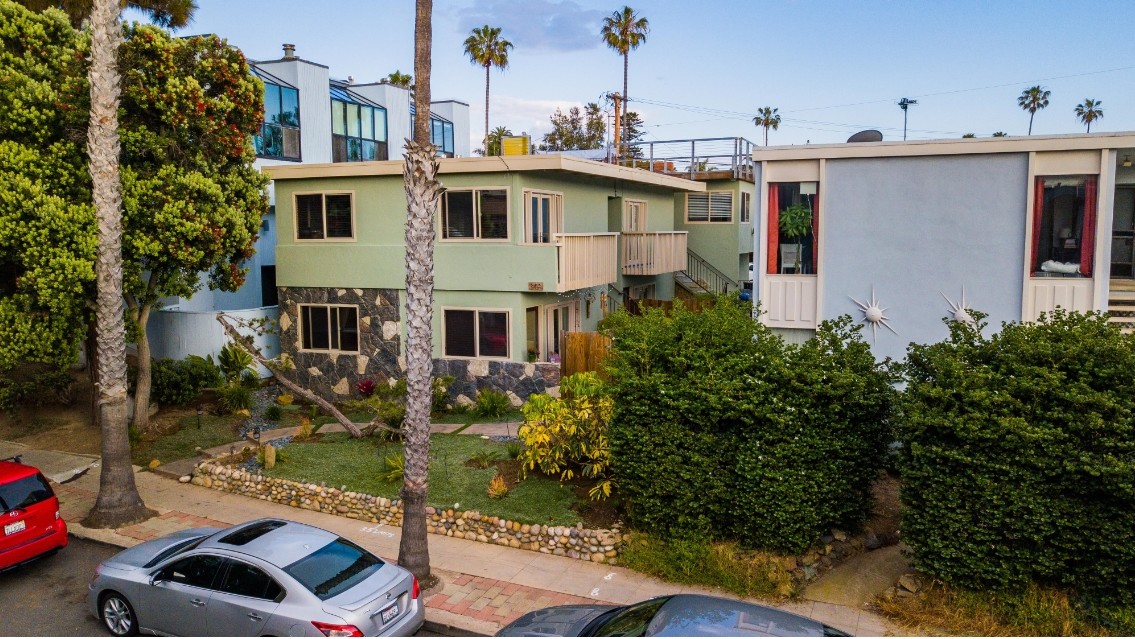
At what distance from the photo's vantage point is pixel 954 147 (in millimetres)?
13078

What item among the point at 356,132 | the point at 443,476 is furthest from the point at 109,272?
the point at 356,132

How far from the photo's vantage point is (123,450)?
13.0m

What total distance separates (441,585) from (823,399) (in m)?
5.46

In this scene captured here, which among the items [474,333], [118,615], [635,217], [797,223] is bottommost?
[118,615]

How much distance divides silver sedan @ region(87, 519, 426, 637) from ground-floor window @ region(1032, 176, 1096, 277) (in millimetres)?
10854

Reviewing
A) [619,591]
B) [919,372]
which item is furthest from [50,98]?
[919,372]

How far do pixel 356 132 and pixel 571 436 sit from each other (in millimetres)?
22745

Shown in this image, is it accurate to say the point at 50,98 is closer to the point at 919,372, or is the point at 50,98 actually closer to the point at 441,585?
the point at 441,585

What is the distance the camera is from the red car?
10.5m

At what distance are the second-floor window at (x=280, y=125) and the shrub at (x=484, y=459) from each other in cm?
1677

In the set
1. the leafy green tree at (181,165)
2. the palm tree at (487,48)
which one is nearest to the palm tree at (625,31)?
the palm tree at (487,48)

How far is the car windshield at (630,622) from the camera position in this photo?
6.62 m

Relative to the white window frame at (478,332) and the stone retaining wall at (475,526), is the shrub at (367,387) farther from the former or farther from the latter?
the stone retaining wall at (475,526)

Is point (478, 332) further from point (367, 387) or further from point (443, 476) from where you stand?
point (443, 476)
